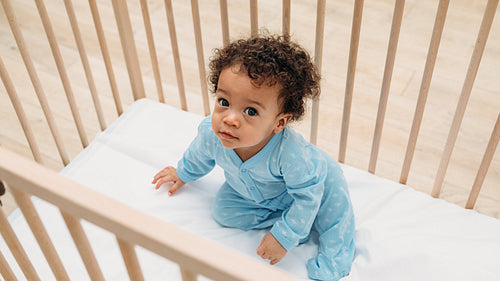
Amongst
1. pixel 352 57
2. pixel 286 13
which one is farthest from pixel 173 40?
pixel 352 57

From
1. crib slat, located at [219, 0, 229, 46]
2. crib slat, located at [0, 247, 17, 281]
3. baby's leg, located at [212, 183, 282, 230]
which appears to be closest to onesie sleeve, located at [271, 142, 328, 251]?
baby's leg, located at [212, 183, 282, 230]

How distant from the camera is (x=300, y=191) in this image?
83cm

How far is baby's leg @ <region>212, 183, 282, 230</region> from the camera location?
3.15ft

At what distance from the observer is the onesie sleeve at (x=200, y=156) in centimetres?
92

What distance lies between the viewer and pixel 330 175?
89cm

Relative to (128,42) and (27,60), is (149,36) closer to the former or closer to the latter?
(128,42)

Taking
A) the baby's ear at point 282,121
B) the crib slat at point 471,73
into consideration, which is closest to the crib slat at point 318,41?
the baby's ear at point 282,121

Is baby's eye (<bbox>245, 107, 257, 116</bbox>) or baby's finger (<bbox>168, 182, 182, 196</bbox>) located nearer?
baby's eye (<bbox>245, 107, 257, 116</bbox>)

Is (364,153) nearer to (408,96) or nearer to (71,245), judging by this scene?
(408,96)

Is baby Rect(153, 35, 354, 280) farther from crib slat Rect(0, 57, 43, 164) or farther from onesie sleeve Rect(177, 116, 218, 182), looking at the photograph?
crib slat Rect(0, 57, 43, 164)

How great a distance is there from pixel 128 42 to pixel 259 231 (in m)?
0.59

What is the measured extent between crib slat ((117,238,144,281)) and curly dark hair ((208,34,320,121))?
342 millimetres

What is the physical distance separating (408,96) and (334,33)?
1.36 ft

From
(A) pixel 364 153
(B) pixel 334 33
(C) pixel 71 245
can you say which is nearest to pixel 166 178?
(C) pixel 71 245
